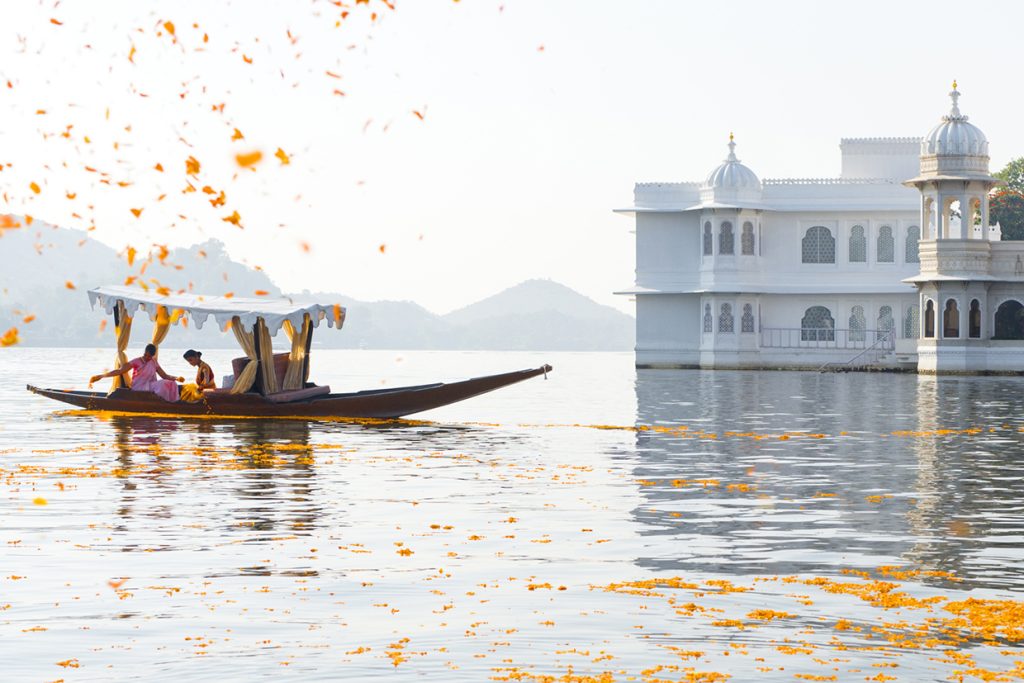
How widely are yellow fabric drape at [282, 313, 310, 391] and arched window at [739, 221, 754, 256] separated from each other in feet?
140

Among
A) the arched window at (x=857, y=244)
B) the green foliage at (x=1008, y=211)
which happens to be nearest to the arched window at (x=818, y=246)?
the arched window at (x=857, y=244)

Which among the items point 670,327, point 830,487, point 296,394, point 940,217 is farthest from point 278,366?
point 670,327

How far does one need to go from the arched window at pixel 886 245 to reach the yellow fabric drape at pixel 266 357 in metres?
46.0

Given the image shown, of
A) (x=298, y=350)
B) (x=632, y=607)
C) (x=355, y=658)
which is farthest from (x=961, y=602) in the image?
(x=298, y=350)

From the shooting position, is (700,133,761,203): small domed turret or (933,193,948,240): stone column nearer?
(933,193,948,240): stone column

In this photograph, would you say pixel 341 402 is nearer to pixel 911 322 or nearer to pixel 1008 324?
pixel 1008 324

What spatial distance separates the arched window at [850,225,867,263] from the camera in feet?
238

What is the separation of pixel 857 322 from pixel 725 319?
5636 millimetres

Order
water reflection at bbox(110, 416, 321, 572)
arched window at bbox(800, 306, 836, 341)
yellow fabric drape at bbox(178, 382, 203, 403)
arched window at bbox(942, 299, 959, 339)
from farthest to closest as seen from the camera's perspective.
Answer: arched window at bbox(800, 306, 836, 341), arched window at bbox(942, 299, 959, 339), yellow fabric drape at bbox(178, 382, 203, 403), water reflection at bbox(110, 416, 321, 572)

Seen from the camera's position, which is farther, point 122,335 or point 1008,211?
point 1008,211

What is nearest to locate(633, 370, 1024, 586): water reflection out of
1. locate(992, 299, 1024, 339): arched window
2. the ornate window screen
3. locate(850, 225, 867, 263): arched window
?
locate(992, 299, 1024, 339): arched window

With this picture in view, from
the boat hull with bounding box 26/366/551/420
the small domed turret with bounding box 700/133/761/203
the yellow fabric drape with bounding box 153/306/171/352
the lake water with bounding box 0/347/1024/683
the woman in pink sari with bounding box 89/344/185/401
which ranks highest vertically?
the small domed turret with bounding box 700/133/761/203

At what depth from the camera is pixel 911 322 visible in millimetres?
71375

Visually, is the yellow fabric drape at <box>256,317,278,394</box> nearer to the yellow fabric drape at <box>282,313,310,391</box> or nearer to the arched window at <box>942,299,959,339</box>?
the yellow fabric drape at <box>282,313,310,391</box>
